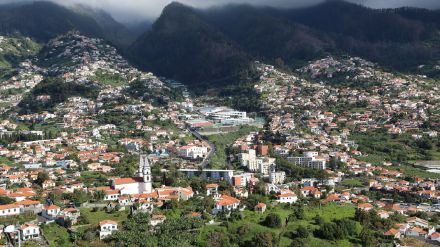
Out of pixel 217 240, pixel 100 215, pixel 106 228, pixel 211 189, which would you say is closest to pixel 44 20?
pixel 211 189

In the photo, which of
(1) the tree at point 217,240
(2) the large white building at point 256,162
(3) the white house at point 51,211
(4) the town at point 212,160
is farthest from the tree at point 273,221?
(2) the large white building at point 256,162

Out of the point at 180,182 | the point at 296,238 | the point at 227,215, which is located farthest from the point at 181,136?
the point at 296,238

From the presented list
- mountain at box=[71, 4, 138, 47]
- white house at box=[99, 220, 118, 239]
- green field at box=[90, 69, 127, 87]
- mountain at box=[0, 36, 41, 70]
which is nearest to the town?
white house at box=[99, 220, 118, 239]

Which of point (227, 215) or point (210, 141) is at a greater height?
point (210, 141)

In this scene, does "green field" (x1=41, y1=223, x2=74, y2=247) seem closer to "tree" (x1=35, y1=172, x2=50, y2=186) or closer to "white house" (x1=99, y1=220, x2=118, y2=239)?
"white house" (x1=99, y1=220, x2=118, y2=239)

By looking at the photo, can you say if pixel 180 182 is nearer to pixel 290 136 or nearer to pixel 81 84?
pixel 290 136

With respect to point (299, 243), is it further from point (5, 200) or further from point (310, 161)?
point (310, 161)
